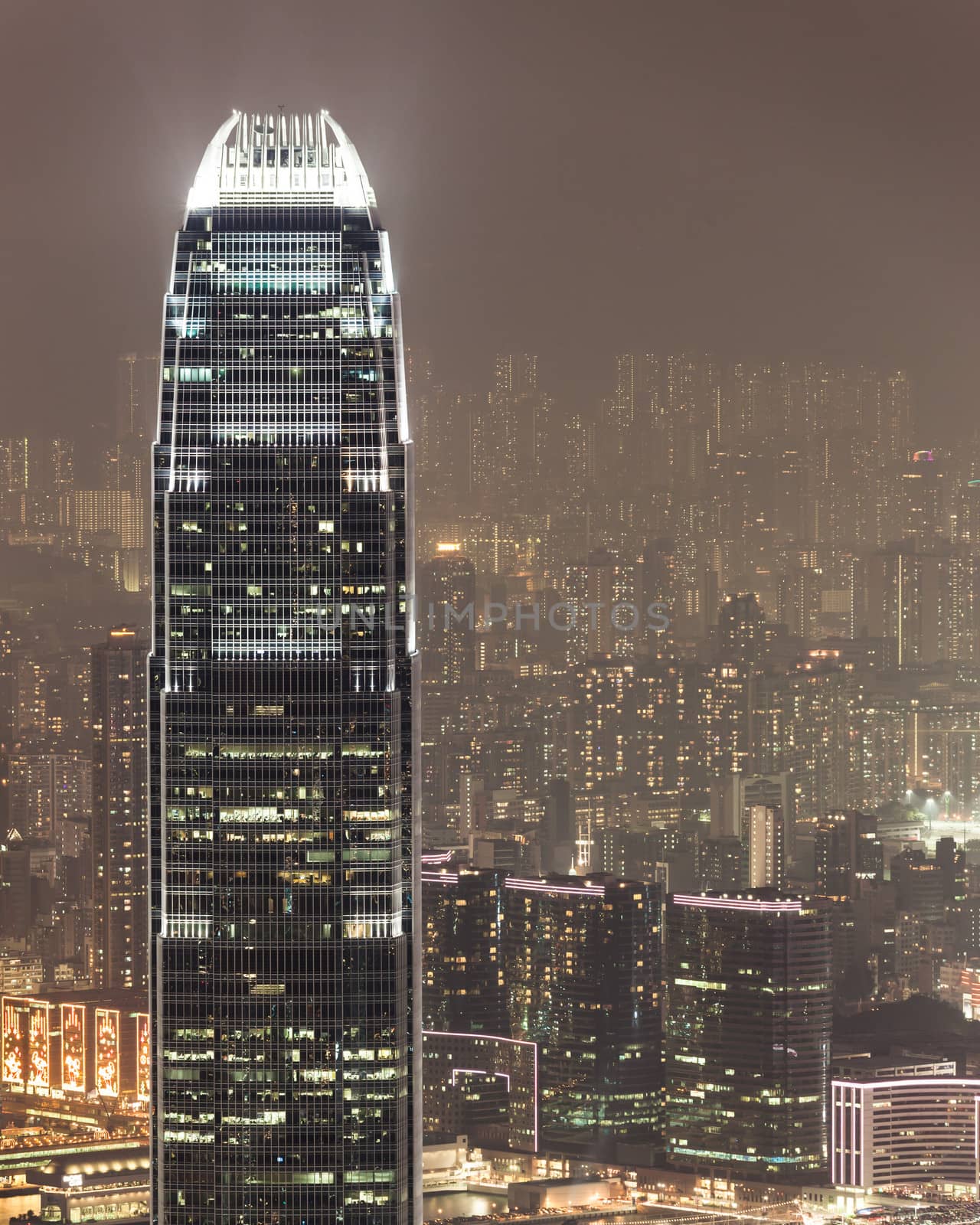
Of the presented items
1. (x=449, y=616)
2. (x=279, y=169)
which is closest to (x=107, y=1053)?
(x=449, y=616)

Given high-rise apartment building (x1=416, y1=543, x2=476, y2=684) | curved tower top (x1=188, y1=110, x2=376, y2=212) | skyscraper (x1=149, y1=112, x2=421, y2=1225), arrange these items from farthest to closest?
high-rise apartment building (x1=416, y1=543, x2=476, y2=684), curved tower top (x1=188, y1=110, x2=376, y2=212), skyscraper (x1=149, y1=112, x2=421, y2=1225)

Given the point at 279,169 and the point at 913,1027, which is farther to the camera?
the point at 913,1027

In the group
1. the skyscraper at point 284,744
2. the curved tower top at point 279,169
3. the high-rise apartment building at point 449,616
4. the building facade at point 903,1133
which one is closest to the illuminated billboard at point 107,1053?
the high-rise apartment building at point 449,616

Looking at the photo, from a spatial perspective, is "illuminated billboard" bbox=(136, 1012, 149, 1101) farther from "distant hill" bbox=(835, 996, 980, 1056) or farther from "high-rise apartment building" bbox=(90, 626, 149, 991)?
"distant hill" bbox=(835, 996, 980, 1056)

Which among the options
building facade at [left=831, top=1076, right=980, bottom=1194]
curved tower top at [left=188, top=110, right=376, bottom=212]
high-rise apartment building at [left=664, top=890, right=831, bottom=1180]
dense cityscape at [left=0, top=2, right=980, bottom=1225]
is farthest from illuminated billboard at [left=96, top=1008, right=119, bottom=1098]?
curved tower top at [left=188, top=110, right=376, bottom=212]

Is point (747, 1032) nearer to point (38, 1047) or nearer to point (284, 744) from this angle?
point (38, 1047)
